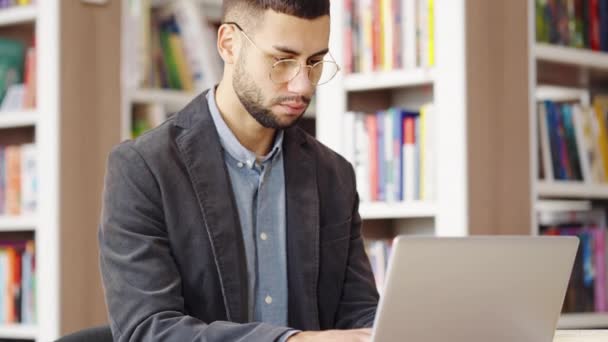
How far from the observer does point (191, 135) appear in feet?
6.00

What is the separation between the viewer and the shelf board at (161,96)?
3752 millimetres

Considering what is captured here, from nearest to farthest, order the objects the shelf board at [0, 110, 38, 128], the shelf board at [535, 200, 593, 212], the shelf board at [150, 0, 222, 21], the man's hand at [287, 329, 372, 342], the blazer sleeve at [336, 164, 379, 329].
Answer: the man's hand at [287, 329, 372, 342] → the blazer sleeve at [336, 164, 379, 329] → the shelf board at [535, 200, 593, 212] → the shelf board at [0, 110, 38, 128] → the shelf board at [150, 0, 222, 21]

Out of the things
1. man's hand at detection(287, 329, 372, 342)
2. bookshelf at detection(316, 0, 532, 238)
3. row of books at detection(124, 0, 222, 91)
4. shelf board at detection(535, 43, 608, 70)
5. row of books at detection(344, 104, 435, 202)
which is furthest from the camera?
row of books at detection(124, 0, 222, 91)

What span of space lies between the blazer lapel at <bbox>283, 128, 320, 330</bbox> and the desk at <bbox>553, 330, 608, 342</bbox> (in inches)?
17.2

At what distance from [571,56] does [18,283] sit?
2092 millimetres

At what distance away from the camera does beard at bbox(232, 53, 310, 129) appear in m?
1.82

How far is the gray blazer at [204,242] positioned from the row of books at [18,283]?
197cm

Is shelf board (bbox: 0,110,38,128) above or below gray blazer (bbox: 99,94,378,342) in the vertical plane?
above

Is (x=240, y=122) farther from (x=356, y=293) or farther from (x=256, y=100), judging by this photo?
(x=356, y=293)

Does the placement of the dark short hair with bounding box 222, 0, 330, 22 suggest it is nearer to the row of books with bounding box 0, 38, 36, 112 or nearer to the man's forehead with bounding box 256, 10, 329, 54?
the man's forehead with bounding box 256, 10, 329, 54

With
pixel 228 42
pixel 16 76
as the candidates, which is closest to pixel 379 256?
pixel 228 42

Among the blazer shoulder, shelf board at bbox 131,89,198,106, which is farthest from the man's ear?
shelf board at bbox 131,89,198,106

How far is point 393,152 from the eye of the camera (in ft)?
10.3

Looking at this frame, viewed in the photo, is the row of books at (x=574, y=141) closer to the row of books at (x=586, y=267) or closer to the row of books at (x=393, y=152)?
the row of books at (x=586, y=267)
